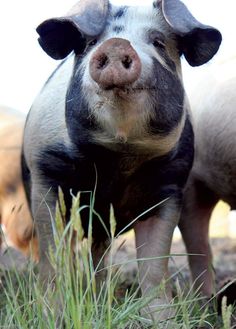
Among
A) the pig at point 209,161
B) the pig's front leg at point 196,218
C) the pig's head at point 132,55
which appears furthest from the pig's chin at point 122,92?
the pig's front leg at point 196,218

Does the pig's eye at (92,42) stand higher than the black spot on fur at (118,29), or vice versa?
the black spot on fur at (118,29)

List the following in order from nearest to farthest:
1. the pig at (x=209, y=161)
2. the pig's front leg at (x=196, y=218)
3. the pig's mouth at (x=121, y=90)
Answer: the pig's mouth at (x=121, y=90), the pig at (x=209, y=161), the pig's front leg at (x=196, y=218)

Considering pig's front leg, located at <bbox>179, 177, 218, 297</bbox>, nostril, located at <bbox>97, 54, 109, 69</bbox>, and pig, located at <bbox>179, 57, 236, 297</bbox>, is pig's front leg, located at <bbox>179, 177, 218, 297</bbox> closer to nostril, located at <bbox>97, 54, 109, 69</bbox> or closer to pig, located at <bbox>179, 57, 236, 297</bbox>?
pig, located at <bbox>179, 57, 236, 297</bbox>

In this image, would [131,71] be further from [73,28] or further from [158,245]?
[158,245]

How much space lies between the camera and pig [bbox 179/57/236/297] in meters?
4.21

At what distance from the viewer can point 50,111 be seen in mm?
3670

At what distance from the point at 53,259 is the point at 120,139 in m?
0.92

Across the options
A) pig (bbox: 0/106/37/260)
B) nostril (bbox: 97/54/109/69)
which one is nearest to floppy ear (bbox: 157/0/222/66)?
nostril (bbox: 97/54/109/69)

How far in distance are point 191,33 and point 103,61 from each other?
62cm

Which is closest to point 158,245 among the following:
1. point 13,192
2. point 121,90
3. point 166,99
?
point 166,99

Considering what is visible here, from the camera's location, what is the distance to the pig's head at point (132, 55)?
2848mm

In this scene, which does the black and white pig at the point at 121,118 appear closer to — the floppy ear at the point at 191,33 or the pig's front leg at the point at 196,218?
the floppy ear at the point at 191,33

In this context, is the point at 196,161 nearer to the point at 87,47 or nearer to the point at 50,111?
the point at 50,111

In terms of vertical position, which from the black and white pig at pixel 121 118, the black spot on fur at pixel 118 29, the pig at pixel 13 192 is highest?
the black spot on fur at pixel 118 29
